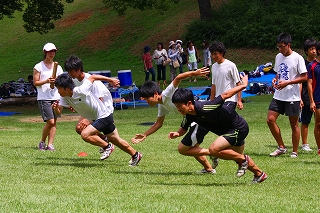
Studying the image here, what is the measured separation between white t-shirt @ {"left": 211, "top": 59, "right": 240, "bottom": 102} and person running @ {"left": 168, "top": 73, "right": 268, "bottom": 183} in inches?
68.6

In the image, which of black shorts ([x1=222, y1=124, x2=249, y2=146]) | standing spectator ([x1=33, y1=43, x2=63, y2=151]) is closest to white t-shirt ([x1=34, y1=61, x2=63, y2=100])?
standing spectator ([x1=33, y1=43, x2=63, y2=151])

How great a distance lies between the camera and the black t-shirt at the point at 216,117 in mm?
8234

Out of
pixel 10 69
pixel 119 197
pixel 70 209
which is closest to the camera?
pixel 70 209

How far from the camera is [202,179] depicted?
360 inches

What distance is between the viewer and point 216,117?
8328mm

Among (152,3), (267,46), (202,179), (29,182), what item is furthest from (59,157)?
(267,46)

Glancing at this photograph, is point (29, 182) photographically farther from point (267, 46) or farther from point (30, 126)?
point (267, 46)

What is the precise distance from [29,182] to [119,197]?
5.78 ft

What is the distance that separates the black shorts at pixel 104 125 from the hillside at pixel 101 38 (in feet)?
85.0

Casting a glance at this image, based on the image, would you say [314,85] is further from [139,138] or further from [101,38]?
[101,38]

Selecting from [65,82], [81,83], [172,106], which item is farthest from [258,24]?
[172,106]

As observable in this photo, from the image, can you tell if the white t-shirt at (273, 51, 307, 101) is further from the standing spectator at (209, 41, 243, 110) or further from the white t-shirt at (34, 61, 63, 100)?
the white t-shirt at (34, 61, 63, 100)

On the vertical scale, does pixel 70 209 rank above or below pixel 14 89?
above

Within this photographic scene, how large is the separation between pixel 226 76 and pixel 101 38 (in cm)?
3758
